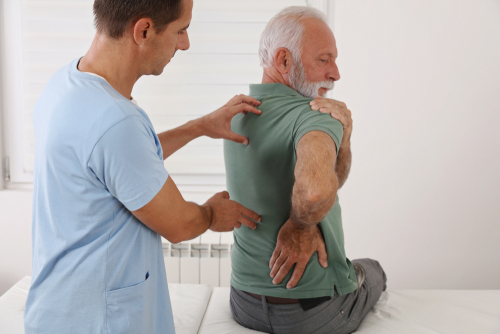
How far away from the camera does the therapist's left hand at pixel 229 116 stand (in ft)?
4.47

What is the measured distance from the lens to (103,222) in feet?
3.05

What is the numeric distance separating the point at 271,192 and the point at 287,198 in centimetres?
5

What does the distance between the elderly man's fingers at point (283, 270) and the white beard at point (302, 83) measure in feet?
1.78

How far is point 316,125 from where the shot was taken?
3.70 feet

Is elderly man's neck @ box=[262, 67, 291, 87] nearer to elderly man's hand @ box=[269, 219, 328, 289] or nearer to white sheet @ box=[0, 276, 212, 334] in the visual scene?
elderly man's hand @ box=[269, 219, 328, 289]

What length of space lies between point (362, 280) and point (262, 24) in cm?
165

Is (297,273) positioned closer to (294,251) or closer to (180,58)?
(294,251)

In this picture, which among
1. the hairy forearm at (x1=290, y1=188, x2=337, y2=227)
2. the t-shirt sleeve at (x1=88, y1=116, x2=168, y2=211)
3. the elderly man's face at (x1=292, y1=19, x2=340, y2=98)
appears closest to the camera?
the t-shirt sleeve at (x1=88, y1=116, x2=168, y2=211)

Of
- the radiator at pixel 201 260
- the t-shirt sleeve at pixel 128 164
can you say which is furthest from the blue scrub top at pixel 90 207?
the radiator at pixel 201 260

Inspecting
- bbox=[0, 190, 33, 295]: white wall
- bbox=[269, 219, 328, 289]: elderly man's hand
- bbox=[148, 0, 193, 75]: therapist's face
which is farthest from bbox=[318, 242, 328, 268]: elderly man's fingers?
bbox=[0, 190, 33, 295]: white wall

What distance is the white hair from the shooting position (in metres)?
1.31

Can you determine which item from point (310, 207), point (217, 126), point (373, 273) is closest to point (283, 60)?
point (217, 126)

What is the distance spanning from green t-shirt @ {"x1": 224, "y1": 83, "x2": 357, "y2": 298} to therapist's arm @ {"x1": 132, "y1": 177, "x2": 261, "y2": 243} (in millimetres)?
174

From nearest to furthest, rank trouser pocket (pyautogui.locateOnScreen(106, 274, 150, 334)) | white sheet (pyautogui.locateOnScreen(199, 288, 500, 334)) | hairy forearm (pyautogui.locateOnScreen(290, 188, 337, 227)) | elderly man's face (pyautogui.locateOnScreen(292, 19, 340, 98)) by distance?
trouser pocket (pyautogui.locateOnScreen(106, 274, 150, 334)) → hairy forearm (pyautogui.locateOnScreen(290, 188, 337, 227)) → elderly man's face (pyautogui.locateOnScreen(292, 19, 340, 98)) → white sheet (pyautogui.locateOnScreen(199, 288, 500, 334))
